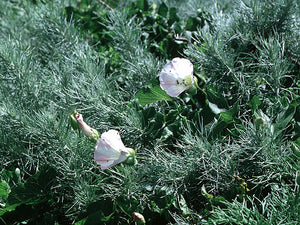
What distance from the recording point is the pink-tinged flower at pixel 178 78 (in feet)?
3.65

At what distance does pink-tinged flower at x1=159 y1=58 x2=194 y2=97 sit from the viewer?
3.65 feet

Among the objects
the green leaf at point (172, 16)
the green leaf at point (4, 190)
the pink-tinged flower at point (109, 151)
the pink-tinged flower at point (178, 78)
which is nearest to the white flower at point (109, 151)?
the pink-tinged flower at point (109, 151)

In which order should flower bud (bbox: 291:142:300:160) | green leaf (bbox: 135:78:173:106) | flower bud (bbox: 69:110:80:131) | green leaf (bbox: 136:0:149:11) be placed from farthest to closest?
green leaf (bbox: 136:0:149:11) → green leaf (bbox: 135:78:173:106) → flower bud (bbox: 69:110:80:131) → flower bud (bbox: 291:142:300:160)

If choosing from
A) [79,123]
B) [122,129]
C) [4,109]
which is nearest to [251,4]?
[122,129]

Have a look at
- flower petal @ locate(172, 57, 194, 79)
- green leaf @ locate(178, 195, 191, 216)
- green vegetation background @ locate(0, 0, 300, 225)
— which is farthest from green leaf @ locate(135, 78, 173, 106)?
green leaf @ locate(178, 195, 191, 216)

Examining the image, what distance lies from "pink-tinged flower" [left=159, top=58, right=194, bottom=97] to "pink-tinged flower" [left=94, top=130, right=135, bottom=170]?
0.23 metres

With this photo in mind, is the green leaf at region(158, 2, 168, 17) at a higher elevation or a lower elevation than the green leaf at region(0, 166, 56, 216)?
higher

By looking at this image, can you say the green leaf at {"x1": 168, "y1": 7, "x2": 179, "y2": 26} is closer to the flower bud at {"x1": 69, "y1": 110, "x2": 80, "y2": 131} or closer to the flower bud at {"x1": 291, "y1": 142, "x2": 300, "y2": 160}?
the flower bud at {"x1": 69, "y1": 110, "x2": 80, "y2": 131}

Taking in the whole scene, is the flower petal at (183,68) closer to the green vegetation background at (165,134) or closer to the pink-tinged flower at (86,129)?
the green vegetation background at (165,134)

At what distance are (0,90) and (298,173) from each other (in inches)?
41.1

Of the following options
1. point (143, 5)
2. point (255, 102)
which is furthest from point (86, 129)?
point (143, 5)

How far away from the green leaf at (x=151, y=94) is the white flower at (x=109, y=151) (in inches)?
10.5

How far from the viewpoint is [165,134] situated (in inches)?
47.3

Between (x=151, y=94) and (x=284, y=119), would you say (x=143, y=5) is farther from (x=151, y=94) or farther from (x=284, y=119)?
(x=284, y=119)
